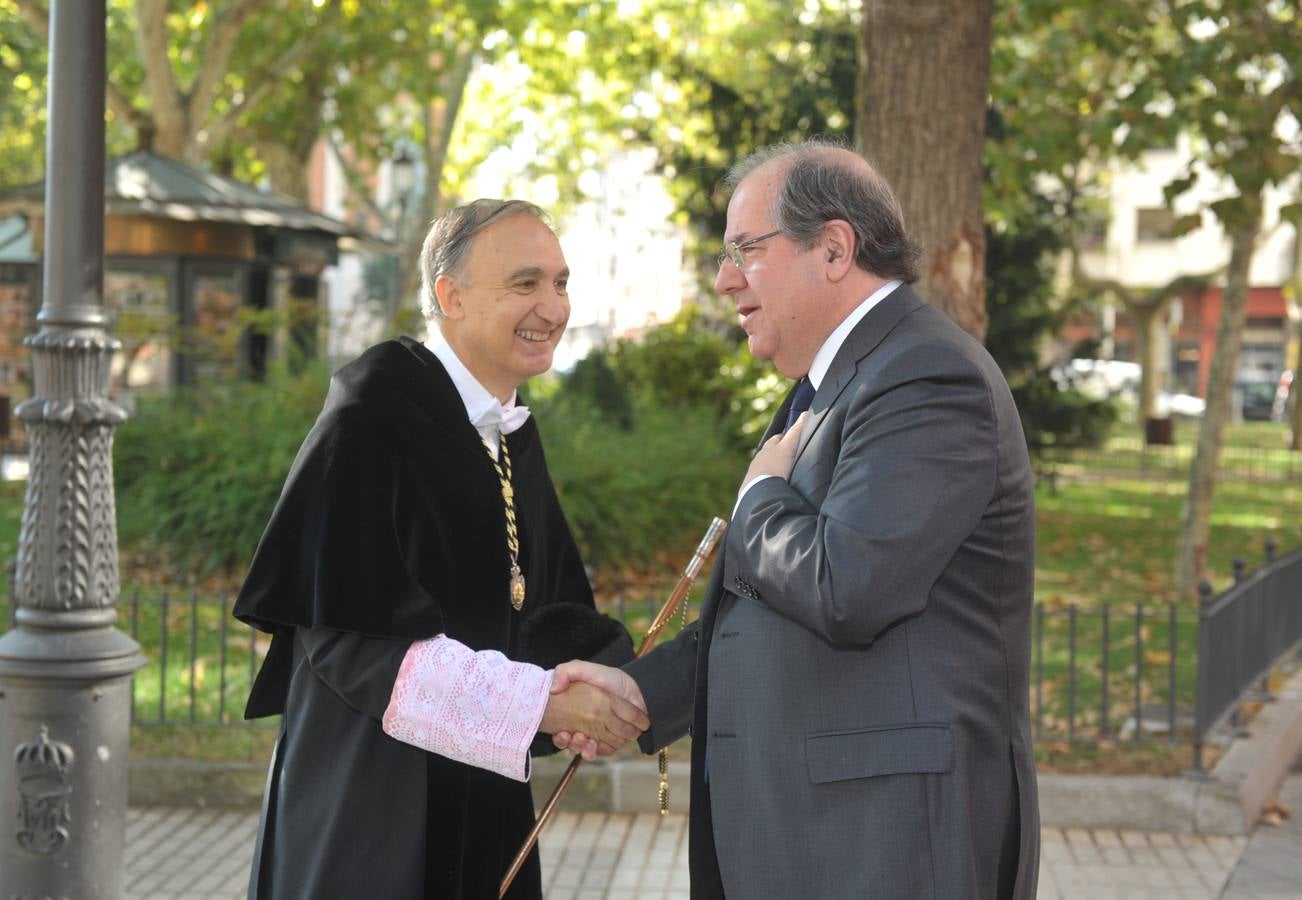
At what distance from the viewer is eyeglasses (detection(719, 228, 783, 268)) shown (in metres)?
2.83

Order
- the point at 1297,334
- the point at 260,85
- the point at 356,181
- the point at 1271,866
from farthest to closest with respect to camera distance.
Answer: the point at 1297,334 → the point at 356,181 → the point at 260,85 → the point at 1271,866

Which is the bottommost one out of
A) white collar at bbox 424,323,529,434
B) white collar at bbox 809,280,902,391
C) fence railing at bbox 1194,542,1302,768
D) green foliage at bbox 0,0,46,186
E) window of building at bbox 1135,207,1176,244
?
fence railing at bbox 1194,542,1302,768

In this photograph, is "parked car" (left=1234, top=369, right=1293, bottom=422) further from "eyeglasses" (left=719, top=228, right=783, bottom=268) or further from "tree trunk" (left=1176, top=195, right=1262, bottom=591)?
"eyeglasses" (left=719, top=228, right=783, bottom=268)

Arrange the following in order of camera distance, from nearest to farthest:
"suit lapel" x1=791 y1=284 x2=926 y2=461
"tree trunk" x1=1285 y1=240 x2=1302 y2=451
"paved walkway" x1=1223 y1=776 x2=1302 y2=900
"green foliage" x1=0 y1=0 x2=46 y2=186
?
"suit lapel" x1=791 y1=284 x2=926 y2=461 < "paved walkway" x1=1223 y1=776 x2=1302 y2=900 < "green foliage" x1=0 y1=0 x2=46 y2=186 < "tree trunk" x1=1285 y1=240 x2=1302 y2=451

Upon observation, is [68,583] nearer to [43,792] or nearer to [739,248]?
[43,792]

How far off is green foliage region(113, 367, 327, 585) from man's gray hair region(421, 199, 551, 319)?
771 centimetres

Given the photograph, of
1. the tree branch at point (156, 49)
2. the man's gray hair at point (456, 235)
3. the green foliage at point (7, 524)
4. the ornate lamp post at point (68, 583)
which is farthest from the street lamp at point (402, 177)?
the man's gray hair at point (456, 235)

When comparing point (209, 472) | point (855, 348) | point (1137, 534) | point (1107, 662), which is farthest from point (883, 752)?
point (1137, 534)

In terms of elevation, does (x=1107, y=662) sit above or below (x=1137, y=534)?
above

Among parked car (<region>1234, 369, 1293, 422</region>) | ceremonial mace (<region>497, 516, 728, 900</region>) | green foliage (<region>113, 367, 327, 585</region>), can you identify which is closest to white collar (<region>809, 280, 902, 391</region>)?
ceremonial mace (<region>497, 516, 728, 900</region>)

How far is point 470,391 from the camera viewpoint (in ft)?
10.7

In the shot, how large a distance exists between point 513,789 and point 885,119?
4.46 m

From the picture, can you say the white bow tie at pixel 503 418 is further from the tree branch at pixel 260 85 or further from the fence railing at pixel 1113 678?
the tree branch at pixel 260 85

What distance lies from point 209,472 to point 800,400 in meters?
9.08
